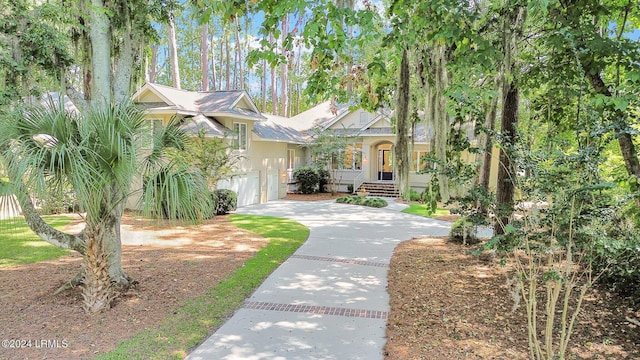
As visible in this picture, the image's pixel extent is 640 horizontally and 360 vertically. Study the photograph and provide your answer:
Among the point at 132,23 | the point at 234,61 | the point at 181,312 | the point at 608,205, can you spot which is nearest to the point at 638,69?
the point at 608,205

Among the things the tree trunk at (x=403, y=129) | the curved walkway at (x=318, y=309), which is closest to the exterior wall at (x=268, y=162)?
the curved walkway at (x=318, y=309)

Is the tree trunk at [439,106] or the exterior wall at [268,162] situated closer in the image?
the tree trunk at [439,106]

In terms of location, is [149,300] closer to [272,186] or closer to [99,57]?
[99,57]

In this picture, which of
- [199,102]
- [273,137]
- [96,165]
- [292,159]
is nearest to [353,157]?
[292,159]

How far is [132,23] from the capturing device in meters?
6.12

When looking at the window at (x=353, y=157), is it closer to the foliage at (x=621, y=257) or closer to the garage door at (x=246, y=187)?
the garage door at (x=246, y=187)

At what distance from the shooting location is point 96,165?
4172 millimetres

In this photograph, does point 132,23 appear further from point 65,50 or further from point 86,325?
point 86,325

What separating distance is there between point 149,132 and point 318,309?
3.34m

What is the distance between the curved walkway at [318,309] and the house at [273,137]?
584 cm

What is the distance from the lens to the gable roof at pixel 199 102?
15.6 metres

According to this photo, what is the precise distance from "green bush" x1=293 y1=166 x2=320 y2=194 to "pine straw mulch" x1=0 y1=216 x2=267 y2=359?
13.1 meters

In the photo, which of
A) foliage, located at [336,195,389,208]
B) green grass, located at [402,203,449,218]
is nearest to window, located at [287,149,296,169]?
foliage, located at [336,195,389,208]

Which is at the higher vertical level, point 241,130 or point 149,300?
point 241,130
